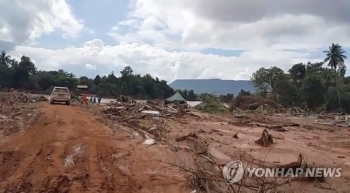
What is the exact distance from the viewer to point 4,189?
6359mm

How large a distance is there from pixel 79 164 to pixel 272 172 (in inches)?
156

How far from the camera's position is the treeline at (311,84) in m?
56.7

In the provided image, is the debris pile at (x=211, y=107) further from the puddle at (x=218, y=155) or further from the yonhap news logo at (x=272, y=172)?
the yonhap news logo at (x=272, y=172)

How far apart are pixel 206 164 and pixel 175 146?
263 cm

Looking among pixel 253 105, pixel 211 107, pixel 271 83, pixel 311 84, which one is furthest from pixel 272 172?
pixel 271 83

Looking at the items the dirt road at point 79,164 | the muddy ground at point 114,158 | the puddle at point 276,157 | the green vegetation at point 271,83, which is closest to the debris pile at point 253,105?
the green vegetation at point 271,83

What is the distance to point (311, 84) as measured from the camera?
60.7m

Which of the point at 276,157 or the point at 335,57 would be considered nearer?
the point at 276,157

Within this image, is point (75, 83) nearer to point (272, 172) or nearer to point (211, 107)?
point (211, 107)

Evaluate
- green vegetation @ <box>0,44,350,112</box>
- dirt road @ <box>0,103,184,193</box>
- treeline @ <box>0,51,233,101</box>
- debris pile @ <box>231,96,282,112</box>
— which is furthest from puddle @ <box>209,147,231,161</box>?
treeline @ <box>0,51,233,101</box>

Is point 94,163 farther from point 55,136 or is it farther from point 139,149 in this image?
point 55,136

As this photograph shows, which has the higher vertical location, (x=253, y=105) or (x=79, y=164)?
(x=253, y=105)

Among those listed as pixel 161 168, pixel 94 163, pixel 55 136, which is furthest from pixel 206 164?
pixel 55 136

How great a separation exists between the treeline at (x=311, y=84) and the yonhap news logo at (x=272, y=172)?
46.6m
